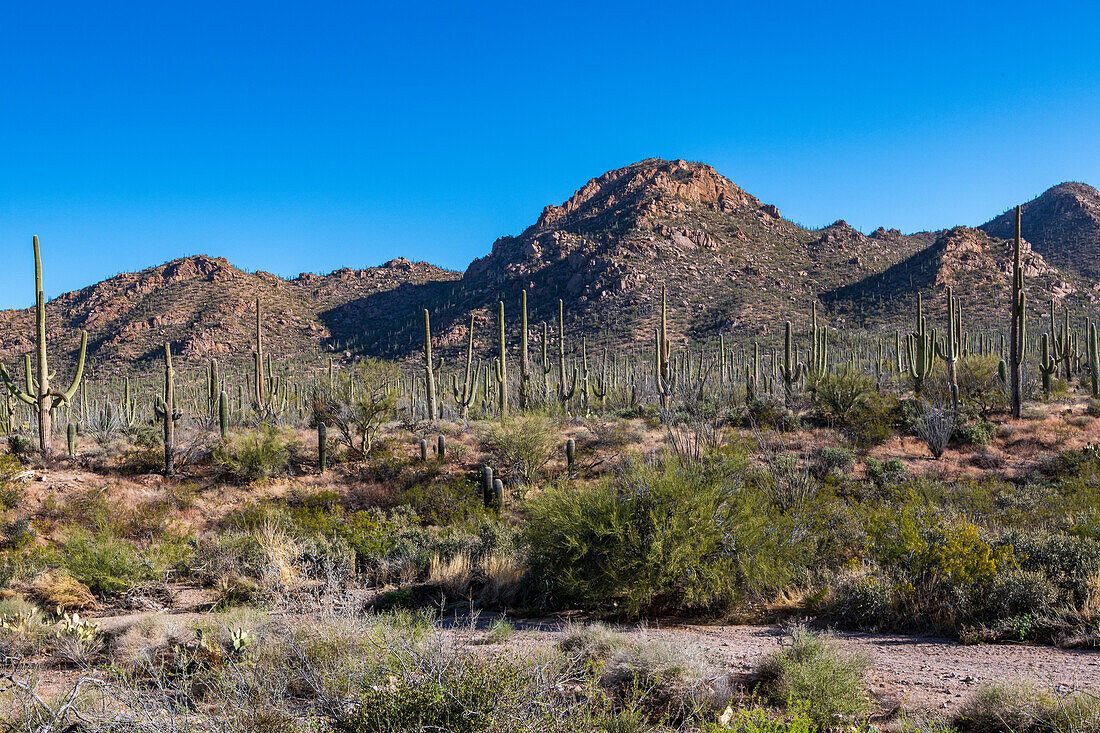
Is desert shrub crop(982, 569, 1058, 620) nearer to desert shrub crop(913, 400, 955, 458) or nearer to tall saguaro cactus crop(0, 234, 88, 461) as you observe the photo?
desert shrub crop(913, 400, 955, 458)

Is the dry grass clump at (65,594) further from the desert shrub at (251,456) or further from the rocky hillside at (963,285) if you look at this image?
the rocky hillside at (963,285)

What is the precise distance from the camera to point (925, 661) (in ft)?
17.5

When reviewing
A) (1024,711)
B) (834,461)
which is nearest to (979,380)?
(834,461)

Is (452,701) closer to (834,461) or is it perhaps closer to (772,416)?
(834,461)

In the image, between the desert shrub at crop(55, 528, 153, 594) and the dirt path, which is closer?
the dirt path

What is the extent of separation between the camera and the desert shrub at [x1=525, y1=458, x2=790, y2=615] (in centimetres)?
705

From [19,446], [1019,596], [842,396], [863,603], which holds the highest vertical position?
[842,396]

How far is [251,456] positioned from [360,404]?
10.7ft

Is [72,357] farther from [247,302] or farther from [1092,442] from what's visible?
[1092,442]

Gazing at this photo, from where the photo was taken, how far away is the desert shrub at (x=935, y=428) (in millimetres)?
16500

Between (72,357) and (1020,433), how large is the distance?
69433mm

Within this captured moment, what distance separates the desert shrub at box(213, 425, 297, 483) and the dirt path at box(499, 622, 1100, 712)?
12435mm

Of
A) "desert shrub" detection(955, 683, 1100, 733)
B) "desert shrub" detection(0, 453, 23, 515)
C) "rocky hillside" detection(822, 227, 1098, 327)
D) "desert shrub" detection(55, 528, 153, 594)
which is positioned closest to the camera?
"desert shrub" detection(955, 683, 1100, 733)

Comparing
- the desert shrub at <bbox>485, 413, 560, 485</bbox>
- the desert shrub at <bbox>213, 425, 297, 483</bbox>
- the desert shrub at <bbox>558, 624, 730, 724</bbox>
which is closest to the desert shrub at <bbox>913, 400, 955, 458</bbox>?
the desert shrub at <bbox>485, 413, 560, 485</bbox>
